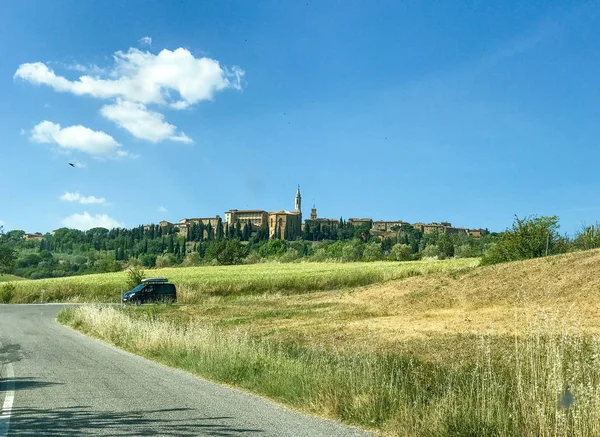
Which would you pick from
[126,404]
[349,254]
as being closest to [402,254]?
[349,254]

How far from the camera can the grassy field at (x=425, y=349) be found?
7.03m

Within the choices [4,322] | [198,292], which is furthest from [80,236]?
[4,322]

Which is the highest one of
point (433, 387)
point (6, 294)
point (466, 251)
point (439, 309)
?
point (466, 251)

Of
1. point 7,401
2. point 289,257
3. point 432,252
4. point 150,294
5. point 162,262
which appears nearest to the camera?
point 7,401

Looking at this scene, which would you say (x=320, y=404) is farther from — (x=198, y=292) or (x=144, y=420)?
(x=198, y=292)

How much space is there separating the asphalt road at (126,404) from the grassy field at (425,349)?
655mm

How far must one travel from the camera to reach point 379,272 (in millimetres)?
Result: 57344

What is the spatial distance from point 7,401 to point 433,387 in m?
6.77

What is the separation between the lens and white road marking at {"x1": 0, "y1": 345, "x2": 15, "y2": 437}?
7555 mm

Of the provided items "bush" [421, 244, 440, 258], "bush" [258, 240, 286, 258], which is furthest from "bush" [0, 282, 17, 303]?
"bush" [258, 240, 286, 258]

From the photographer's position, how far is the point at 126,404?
354 inches

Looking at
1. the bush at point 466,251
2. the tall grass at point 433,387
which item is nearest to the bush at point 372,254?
the bush at point 466,251

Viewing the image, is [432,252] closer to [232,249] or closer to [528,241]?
[232,249]

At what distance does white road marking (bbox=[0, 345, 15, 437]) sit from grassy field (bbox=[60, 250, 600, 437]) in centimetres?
349
